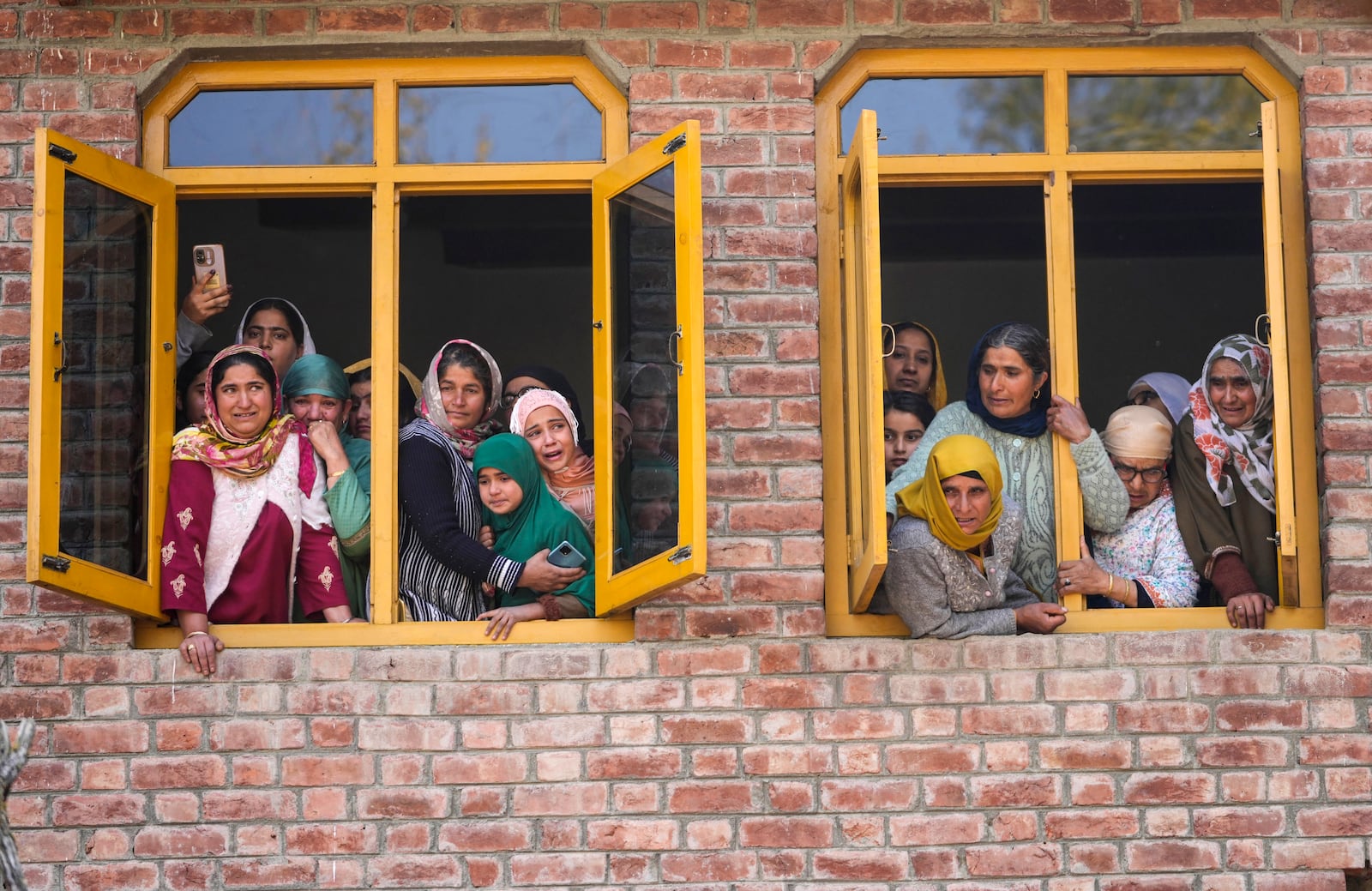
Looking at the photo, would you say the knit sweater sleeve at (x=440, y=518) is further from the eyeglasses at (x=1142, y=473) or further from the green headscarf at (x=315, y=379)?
the eyeglasses at (x=1142, y=473)

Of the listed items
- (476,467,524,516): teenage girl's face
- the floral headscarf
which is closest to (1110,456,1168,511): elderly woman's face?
(476,467,524,516): teenage girl's face

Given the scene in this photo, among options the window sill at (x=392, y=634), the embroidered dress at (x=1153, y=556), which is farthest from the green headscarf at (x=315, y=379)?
the embroidered dress at (x=1153, y=556)

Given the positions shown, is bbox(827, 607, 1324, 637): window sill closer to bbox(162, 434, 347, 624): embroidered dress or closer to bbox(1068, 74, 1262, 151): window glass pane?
bbox(1068, 74, 1262, 151): window glass pane

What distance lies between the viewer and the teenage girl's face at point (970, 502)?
5258 mm

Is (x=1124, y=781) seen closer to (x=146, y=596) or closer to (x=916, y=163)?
(x=916, y=163)

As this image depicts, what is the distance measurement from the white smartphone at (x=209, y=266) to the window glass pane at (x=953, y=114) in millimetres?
1924

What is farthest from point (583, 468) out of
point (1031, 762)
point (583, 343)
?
point (583, 343)

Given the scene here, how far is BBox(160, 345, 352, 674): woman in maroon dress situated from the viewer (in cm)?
538

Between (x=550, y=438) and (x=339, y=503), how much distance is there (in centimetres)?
65

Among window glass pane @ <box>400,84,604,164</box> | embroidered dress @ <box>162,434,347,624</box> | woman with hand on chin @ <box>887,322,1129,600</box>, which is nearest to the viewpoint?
embroidered dress @ <box>162,434,347,624</box>

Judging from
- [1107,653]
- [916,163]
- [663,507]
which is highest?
[916,163]

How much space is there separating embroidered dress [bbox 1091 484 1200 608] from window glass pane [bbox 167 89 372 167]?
2482mm

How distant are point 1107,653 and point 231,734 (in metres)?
2.41

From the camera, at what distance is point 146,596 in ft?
17.4
